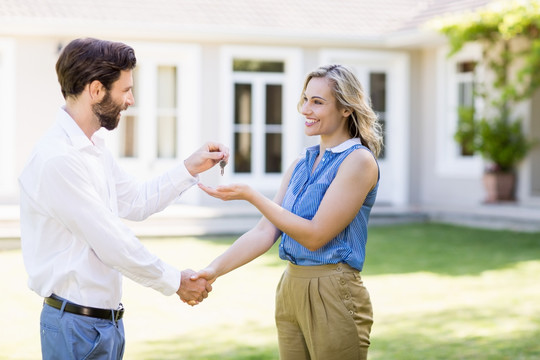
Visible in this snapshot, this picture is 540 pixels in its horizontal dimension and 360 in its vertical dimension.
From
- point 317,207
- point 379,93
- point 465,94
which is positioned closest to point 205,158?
point 317,207

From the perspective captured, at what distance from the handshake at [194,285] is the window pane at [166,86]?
434 inches

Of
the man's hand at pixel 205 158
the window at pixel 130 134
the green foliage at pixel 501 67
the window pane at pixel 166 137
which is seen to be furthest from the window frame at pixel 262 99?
the man's hand at pixel 205 158

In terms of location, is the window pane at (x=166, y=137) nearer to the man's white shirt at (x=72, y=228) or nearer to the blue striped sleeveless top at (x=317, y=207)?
the blue striped sleeveless top at (x=317, y=207)

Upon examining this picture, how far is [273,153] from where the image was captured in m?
14.4

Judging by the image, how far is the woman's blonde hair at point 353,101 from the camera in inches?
120

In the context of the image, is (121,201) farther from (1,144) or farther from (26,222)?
(1,144)

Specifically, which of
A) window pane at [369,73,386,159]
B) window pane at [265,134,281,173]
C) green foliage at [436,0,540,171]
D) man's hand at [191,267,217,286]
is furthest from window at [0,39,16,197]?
man's hand at [191,267,217,286]

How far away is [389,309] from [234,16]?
8.73m

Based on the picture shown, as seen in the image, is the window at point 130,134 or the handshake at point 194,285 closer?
the handshake at point 194,285

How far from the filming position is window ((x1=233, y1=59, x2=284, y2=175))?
14219mm

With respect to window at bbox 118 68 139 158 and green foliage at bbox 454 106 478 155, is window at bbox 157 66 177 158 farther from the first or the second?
green foliage at bbox 454 106 478 155

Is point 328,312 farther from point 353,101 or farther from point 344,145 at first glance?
point 353,101

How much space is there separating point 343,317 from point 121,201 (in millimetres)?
1087

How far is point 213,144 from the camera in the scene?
3.55 metres
